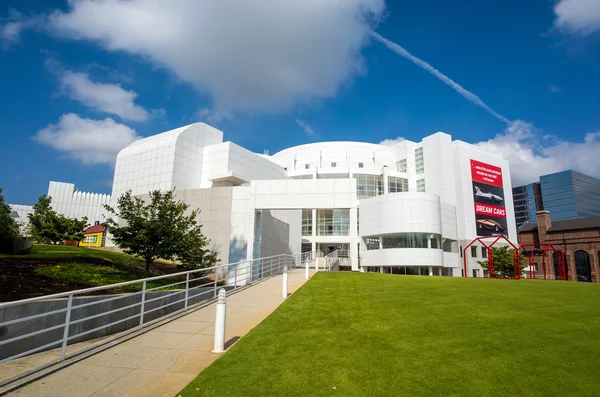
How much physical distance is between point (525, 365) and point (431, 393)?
6.66 ft

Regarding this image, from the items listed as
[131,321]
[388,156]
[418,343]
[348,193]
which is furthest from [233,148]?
[418,343]

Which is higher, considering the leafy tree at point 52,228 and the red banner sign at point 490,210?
the red banner sign at point 490,210

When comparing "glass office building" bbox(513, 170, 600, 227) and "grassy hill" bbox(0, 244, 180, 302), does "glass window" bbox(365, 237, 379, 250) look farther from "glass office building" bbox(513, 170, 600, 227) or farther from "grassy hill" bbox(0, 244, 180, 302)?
"glass office building" bbox(513, 170, 600, 227)

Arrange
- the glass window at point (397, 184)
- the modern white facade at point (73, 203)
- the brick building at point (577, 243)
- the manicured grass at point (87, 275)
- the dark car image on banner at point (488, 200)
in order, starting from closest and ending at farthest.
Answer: the manicured grass at point (87, 275) → the brick building at point (577, 243) → the dark car image on banner at point (488, 200) → the glass window at point (397, 184) → the modern white facade at point (73, 203)

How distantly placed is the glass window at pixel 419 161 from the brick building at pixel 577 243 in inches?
953

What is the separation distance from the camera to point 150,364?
611 cm

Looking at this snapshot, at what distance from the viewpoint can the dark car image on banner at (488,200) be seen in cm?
6250

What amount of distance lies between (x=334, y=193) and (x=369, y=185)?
42.3 m

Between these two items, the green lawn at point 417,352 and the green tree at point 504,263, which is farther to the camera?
the green tree at point 504,263

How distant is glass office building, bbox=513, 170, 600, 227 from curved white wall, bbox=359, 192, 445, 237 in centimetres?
13586

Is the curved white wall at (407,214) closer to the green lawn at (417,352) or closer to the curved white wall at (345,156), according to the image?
the curved white wall at (345,156)

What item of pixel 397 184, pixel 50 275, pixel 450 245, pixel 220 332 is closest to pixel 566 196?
pixel 397 184

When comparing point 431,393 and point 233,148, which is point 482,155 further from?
point 431,393

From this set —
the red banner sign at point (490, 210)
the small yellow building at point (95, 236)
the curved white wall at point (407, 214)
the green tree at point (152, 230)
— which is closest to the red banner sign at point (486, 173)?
the red banner sign at point (490, 210)
